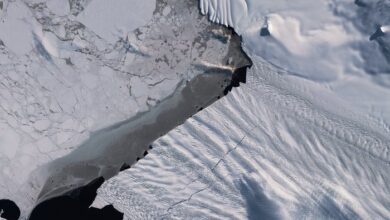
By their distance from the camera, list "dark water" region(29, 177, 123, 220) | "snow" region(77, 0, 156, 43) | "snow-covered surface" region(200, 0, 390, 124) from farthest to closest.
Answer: "dark water" region(29, 177, 123, 220) < "snow" region(77, 0, 156, 43) < "snow-covered surface" region(200, 0, 390, 124)

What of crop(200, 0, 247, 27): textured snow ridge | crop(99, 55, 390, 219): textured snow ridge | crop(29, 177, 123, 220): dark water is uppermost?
crop(200, 0, 247, 27): textured snow ridge

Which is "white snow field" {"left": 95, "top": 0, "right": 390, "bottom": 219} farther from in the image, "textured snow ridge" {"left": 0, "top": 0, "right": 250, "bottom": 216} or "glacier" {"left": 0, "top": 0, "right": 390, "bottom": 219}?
"textured snow ridge" {"left": 0, "top": 0, "right": 250, "bottom": 216}

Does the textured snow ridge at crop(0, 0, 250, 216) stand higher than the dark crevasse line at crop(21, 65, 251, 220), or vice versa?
the textured snow ridge at crop(0, 0, 250, 216)

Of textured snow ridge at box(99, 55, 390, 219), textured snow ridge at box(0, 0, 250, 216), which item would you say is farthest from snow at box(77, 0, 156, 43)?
textured snow ridge at box(99, 55, 390, 219)

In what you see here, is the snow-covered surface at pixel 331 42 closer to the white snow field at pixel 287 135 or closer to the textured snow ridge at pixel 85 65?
the white snow field at pixel 287 135

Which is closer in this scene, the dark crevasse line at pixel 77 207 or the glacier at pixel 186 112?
the glacier at pixel 186 112

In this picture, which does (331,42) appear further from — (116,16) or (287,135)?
(116,16)

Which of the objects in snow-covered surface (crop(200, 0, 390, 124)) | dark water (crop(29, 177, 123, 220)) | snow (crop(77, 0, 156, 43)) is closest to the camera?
snow-covered surface (crop(200, 0, 390, 124))

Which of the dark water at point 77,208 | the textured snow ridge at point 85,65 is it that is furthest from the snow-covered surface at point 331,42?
the dark water at point 77,208
